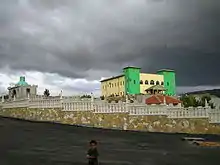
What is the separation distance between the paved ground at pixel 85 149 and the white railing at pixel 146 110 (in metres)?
2.08

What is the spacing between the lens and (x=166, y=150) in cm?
1697

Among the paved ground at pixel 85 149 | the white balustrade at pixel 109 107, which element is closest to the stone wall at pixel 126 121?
the white balustrade at pixel 109 107

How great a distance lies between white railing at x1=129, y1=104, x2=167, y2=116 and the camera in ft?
83.8

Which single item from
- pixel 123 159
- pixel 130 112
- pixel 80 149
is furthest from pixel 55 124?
pixel 123 159

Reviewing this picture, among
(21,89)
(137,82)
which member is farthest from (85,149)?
(137,82)

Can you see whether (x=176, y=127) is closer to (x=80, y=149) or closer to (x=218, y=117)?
(x=218, y=117)

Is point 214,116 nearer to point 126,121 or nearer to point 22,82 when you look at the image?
point 126,121

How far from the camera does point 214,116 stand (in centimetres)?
2366

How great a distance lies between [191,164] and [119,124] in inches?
547

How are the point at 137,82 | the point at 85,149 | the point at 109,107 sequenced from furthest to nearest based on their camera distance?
the point at 137,82
the point at 109,107
the point at 85,149

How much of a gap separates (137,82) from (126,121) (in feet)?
239

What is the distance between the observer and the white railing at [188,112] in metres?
24.1

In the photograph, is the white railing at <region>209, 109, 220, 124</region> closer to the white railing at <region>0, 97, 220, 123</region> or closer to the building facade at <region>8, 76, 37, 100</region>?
the white railing at <region>0, 97, 220, 123</region>

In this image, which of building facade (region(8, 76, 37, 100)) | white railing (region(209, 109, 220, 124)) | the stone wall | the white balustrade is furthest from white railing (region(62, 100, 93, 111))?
building facade (region(8, 76, 37, 100))
